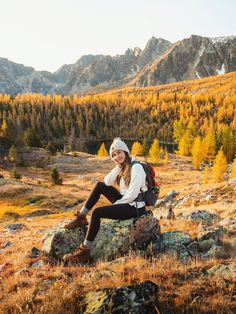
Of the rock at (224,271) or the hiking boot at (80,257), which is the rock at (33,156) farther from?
the rock at (224,271)

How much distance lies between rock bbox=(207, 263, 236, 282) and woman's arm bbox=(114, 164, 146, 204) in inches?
118

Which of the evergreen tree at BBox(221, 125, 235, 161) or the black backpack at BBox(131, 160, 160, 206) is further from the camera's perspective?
the evergreen tree at BBox(221, 125, 235, 161)

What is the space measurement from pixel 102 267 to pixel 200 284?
2.64 metres

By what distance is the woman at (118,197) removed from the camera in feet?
28.8

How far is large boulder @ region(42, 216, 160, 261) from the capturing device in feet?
29.5

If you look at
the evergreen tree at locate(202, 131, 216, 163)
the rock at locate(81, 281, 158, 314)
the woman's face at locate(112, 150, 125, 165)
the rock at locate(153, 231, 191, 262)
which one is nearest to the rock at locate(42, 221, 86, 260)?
the rock at locate(153, 231, 191, 262)

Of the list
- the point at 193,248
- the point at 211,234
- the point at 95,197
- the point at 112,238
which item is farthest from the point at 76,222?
the point at 211,234

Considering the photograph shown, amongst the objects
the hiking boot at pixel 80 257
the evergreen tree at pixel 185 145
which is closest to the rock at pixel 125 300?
the hiking boot at pixel 80 257

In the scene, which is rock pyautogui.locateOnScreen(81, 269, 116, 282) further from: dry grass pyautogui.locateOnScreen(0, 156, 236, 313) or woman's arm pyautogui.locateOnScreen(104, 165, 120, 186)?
woman's arm pyautogui.locateOnScreen(104, 165, 120, 186)

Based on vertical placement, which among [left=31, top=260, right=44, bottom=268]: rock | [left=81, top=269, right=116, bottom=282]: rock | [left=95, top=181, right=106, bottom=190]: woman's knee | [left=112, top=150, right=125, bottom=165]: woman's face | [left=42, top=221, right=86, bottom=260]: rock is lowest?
[left=31, top=260, right=44, bottom=268]: rock

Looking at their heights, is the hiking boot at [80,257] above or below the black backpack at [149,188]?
below

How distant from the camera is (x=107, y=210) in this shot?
8.90m

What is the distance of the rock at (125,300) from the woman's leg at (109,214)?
11.4 feet

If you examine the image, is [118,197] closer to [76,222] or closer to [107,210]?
[107,210]
